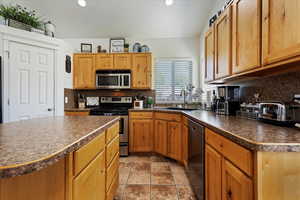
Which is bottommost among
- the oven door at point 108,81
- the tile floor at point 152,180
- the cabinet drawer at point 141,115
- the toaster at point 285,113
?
the tile floor at point 152,180

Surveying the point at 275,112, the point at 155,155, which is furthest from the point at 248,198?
the point at 155,155

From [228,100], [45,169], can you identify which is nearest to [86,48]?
[228,100]

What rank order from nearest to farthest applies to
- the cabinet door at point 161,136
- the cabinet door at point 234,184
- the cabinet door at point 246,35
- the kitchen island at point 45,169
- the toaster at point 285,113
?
the kitchen island at point 45,169, the cabinet door at point 234,184, the toaster at point 285,113, the cabinet door at point 246,35, the cabinet door at point 161,136

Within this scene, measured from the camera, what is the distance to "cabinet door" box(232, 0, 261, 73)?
4.39ft

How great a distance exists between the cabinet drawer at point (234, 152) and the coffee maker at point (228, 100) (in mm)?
846

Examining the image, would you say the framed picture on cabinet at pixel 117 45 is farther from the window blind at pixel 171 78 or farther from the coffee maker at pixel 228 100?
the coffee maker at pixel 228 100

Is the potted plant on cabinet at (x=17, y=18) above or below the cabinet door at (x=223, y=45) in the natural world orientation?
above

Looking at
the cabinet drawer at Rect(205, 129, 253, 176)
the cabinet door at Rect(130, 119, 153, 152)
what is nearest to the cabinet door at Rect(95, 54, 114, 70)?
the cabinet door at Rect(130, 119, 153, 152)

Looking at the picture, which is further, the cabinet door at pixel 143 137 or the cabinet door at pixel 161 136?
the cabinet door at pixel 143 137

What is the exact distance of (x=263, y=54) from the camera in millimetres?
1272

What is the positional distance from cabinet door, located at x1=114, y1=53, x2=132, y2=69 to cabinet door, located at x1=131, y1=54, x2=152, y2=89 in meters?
0.09

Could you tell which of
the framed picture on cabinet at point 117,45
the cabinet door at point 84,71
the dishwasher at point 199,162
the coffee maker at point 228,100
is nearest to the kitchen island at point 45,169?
the dishwasher at point 199,162

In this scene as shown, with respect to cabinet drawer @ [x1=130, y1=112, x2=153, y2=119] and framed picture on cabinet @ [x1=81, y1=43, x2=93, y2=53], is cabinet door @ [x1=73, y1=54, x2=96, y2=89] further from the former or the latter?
cabinet drawer @ [x1=130, y1=112, x2=153, y2=119]

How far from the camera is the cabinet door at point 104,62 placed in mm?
3772
